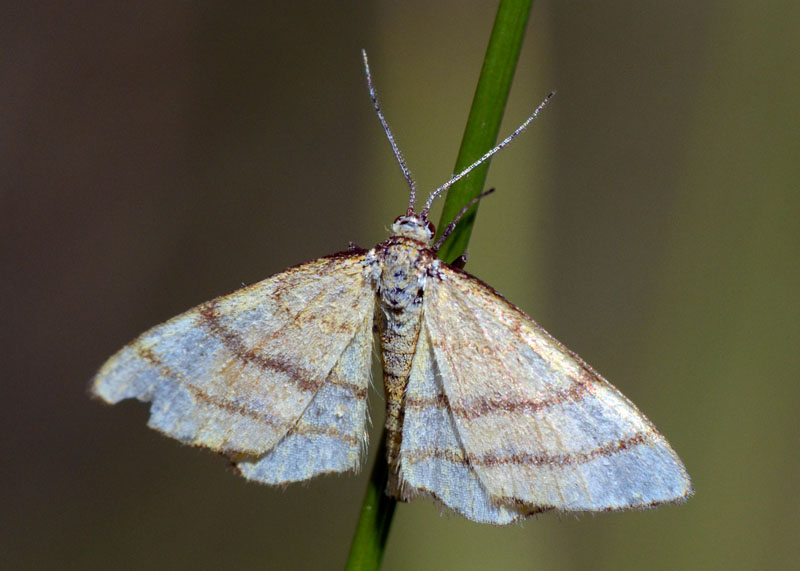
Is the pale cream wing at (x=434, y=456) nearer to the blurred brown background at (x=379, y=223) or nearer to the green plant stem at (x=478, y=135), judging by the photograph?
the green plant stem at (x=478, y=135)

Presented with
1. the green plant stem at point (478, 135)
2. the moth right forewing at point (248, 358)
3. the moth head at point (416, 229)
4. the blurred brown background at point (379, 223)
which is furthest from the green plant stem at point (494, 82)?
the blurred brown background at point (379, 223)

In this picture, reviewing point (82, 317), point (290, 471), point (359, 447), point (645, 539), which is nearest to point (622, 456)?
point (359, 447)

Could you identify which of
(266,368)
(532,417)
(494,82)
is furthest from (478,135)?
(266,368)

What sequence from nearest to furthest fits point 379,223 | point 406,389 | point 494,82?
point 494,82, point 406,389, point 379,223

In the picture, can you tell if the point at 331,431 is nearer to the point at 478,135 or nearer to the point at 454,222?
the point at 454,222

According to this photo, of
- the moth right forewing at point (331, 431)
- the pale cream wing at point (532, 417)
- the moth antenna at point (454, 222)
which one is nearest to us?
the pale cream wing at point (532, 417)

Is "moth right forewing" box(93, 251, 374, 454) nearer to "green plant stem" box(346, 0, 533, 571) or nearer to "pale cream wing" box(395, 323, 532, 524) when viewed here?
"pale cream wing" box(395, 323, 532, 524)

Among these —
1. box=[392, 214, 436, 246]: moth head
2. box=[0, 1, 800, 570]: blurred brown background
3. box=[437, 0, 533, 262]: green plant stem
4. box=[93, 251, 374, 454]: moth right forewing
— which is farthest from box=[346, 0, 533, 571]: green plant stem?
box=[0, 1, 800, 570]: blurred brown background
